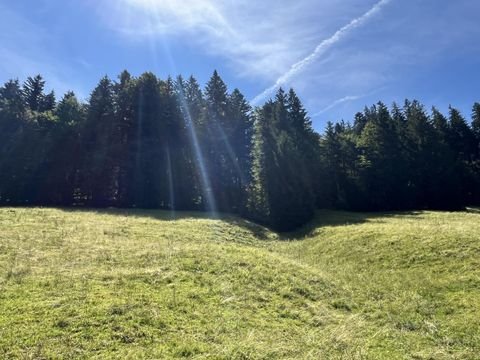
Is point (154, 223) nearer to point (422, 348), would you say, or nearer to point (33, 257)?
point (33, 257)

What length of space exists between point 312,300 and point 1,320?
1023 centimetres

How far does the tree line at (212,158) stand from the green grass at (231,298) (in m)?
20.1

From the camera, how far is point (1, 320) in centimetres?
925

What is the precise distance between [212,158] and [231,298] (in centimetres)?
3973

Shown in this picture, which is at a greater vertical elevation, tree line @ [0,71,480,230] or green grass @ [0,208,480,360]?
tree line @ [0,71,480,230]

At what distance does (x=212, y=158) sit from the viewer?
51531mm

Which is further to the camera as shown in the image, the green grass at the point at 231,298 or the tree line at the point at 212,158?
the tree line at the point at 212,158

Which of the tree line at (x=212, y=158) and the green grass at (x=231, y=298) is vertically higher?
the tree line at (x=212, y=158)

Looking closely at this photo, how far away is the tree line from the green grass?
20093mm

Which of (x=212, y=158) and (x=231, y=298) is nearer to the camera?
(x=231, y=298)

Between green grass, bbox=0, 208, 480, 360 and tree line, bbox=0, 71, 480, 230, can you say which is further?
tree line, bbox=0, 71, 480, 230

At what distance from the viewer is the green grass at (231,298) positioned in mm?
8914

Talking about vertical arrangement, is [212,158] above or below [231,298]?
above

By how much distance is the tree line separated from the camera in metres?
44.3
